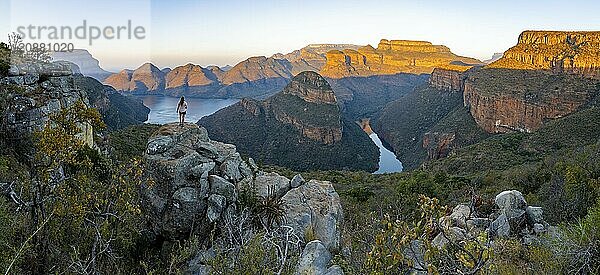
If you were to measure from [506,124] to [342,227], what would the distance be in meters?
66.2

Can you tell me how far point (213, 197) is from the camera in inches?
353

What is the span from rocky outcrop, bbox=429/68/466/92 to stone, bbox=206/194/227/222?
94196 millimetres

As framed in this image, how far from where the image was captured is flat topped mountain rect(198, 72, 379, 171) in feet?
236

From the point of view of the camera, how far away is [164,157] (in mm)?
9961

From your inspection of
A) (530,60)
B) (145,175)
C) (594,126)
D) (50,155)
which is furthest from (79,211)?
(530,60)

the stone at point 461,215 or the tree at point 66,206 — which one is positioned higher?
the tree at point 66,206

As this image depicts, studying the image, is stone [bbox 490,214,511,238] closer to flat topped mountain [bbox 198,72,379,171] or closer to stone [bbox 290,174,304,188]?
stone [bbox 290,174,304,188]

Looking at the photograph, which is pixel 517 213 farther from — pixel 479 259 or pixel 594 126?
pixel 594 126

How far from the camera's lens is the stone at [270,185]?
382 inches

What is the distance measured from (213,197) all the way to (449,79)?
103447 mm

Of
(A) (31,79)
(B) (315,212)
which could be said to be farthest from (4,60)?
(B) (315,212)

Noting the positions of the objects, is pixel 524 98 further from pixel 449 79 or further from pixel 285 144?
pixel 285 144

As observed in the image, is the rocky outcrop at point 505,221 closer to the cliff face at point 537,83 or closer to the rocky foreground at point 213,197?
the rocky foreground at point 213,197

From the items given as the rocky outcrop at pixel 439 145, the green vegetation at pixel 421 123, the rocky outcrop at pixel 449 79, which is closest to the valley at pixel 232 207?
the rocky outcrop at pixel 439 145
